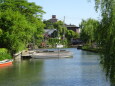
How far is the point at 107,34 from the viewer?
47.6 ft

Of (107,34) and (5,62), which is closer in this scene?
(107,34)

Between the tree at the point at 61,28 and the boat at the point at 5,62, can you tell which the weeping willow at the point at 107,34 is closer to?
the boat at the point at 5,62

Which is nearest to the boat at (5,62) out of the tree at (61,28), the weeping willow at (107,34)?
the weeping willow at (107,34)

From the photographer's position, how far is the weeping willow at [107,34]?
14.2 m

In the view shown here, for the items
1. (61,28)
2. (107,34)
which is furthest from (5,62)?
(61,28)

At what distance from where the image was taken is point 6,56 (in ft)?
137

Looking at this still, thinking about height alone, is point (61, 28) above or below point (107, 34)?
above

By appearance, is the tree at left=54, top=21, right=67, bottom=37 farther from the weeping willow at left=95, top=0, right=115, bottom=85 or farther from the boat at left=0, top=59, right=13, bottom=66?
the weeping willow at left=95, top=0, right=115, bottom=85

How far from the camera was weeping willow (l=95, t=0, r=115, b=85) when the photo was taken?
46.8 feet

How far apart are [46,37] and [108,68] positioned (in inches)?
4338

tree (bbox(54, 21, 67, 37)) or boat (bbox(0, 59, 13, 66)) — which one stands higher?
tree (bbox(54, 21, 67, 37))

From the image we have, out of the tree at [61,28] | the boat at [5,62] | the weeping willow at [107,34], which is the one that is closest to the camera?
the weeping willow at [107,34]

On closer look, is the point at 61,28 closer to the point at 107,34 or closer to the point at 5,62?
the point at 5,62

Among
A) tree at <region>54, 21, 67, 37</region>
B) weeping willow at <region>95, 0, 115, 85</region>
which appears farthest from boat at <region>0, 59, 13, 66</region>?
tree at <region>54, 21, 67, 37</region>
